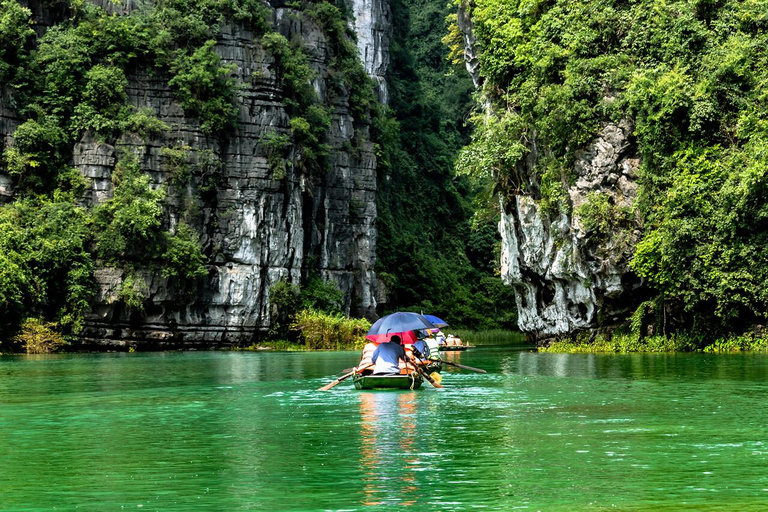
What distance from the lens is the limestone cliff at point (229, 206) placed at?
45.9 m

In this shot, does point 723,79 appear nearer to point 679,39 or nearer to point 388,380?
point 679,39

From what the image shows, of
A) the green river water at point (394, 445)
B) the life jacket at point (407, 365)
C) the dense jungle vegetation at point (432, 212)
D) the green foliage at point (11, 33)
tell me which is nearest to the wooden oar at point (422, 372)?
the life jacket at point (407, 365)

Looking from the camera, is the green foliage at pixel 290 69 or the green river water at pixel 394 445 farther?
the green foliage at pixel 290 69

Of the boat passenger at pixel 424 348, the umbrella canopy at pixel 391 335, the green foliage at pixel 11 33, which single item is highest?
the green foliage at pixel 11 33

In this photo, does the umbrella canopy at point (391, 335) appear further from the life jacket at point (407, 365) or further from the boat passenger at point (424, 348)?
the boat passenger at point (424, 348)

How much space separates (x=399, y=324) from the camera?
20172mm

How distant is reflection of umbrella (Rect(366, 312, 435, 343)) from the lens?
19984 mm

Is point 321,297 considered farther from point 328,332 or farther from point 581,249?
point 581,249

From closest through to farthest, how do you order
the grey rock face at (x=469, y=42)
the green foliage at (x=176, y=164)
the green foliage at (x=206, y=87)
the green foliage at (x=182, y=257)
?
the grey rock face at (x=469, y=42) → the green foliage at (x=182, y=257) → the green foliage at (x=176, y=164) → the green foliage at (x=206, y=87)

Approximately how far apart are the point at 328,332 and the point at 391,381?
28968 mm

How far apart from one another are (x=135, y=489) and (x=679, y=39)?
92.0ft

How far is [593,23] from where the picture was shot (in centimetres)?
3478

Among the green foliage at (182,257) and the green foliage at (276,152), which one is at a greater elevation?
the green foliage at (276,152)

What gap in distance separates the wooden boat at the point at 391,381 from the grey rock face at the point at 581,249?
50.0 ft
